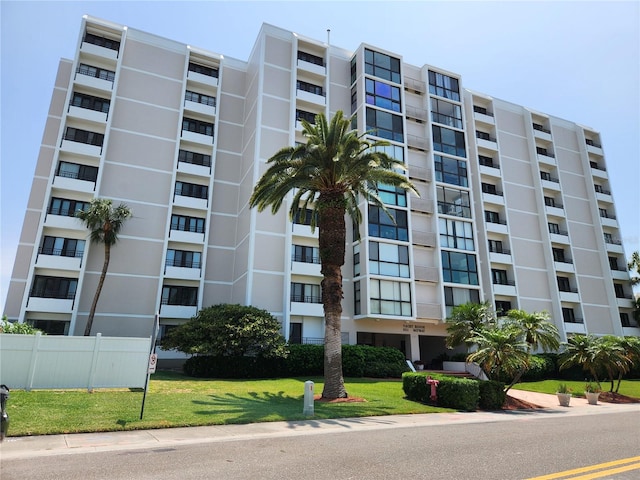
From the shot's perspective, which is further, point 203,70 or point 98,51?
point 203,70

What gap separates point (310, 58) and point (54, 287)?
100ft

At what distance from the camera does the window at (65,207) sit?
1259 inches

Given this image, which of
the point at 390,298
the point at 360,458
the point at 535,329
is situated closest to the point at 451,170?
the point at 390,298

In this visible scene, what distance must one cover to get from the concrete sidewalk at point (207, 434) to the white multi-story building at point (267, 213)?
55.8ft

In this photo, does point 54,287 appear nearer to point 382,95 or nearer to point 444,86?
point 382,95

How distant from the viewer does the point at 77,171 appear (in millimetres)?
33469

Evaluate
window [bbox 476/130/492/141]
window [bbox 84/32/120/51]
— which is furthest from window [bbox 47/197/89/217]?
window [bbox 476/130/492/141]

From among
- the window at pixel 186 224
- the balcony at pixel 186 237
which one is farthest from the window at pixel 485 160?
the balcony at pixel 186 237

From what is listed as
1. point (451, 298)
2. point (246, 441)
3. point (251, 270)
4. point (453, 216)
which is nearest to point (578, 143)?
point (453, 216)

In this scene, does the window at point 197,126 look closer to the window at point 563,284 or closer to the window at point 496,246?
the window at point 496,246

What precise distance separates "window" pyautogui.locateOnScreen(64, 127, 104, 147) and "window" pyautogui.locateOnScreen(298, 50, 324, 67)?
20153mm

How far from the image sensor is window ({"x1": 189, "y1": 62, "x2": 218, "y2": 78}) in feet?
131

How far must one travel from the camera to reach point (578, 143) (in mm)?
51469

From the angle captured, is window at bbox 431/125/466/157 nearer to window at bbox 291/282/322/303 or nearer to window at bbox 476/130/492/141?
window at bbox 476/130/492/141
